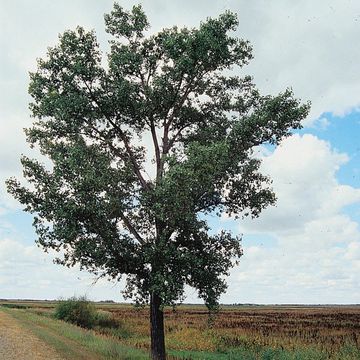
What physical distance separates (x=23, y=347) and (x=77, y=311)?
33.5 metres

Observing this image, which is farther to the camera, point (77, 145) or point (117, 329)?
point (117, 329)

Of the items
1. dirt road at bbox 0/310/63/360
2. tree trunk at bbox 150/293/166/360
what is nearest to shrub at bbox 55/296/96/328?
dirt road at bbox 0/310/63/360

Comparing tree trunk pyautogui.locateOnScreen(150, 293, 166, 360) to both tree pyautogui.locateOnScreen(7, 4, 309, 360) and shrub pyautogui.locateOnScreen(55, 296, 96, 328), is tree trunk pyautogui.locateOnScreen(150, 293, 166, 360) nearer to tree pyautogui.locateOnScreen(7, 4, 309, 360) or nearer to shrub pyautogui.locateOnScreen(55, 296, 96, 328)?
tree pyautogui.locateOnScreen(7, 4, 309, 360)

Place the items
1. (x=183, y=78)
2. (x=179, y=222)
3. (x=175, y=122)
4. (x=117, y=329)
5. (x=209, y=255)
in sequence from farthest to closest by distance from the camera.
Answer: (x=117, y=329) < (x=175, y=122) < (x=183, y=78) < (x=209, y=255) < (x=179, y=222)

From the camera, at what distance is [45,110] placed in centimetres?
2595

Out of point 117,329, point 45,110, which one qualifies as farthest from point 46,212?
point 117,329

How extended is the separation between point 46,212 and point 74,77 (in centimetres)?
753

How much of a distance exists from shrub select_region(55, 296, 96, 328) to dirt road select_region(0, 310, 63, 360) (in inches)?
933

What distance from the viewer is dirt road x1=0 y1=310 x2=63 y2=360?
2445cm

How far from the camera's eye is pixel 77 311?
60.3 meters

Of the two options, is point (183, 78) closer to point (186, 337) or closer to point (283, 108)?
point (283, 108)

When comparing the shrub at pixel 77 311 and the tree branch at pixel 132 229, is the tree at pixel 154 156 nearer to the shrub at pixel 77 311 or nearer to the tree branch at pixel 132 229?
the tree branch at pixel 132 229

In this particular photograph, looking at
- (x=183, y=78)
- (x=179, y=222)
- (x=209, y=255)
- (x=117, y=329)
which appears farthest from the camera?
(x=117, y=329)

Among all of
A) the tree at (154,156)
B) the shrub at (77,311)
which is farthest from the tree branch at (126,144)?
the shrub at (77,311)
